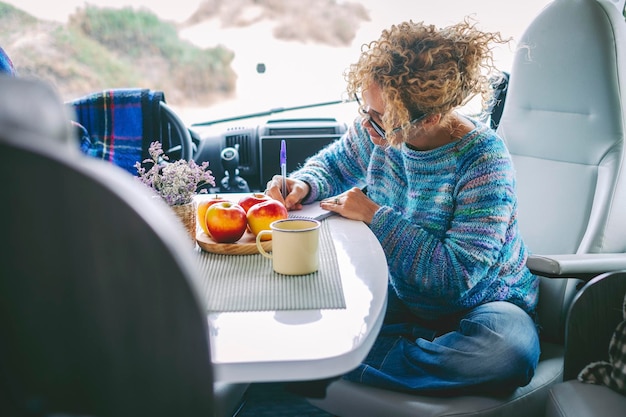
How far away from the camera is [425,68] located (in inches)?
52.6

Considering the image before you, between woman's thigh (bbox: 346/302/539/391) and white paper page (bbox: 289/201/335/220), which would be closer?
woman's thigh (bbox: 346/302/539/391)

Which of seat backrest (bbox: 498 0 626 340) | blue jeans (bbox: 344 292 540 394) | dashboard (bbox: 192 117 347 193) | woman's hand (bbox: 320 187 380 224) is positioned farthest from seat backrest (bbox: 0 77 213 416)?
dashboard (bbox: 192 117 347 193)

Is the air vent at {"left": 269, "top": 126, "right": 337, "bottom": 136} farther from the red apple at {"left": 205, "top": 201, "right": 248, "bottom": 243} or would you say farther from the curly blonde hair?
the red apple at {"left": 205, "top": 201, "right": 248, "bottom": 243}

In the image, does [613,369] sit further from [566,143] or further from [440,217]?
[566,143]

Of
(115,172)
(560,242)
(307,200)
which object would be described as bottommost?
(560,242)

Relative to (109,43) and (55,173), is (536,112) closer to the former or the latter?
(55,173)

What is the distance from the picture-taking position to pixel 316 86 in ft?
9.12

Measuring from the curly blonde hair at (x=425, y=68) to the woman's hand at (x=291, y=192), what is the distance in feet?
0.93

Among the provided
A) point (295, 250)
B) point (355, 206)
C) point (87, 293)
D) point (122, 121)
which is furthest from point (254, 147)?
point (87, 293)

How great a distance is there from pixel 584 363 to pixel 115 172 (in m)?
1.08

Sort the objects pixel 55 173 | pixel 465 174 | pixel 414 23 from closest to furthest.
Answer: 1. pixel 55 173
2. pixel 465 174
3. pixel 414 23

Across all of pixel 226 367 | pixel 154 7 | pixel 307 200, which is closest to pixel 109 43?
pixel 154 7

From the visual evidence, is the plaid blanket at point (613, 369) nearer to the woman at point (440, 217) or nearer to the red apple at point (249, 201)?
the woman at point (440, 217)

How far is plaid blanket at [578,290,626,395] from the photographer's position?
3.51 ft
